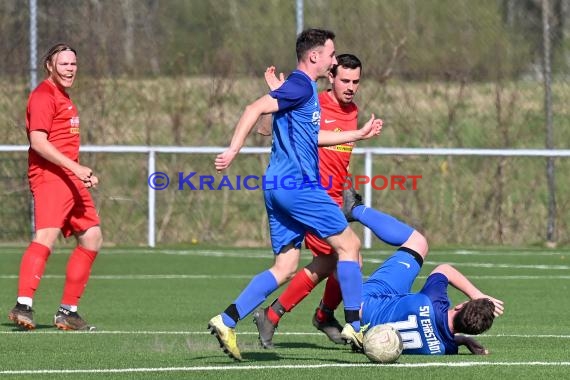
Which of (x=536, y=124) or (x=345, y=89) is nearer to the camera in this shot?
(x=345, y=89)

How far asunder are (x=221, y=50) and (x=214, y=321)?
13.7 meters

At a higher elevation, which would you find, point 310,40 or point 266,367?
point 310,40

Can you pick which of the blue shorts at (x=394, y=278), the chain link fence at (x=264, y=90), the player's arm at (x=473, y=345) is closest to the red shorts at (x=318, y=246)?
the blue shorts at (x=394, y=278)

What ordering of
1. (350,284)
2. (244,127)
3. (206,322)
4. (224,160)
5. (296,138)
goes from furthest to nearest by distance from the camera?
1. (206,322)
2. (350,284)
3. (296,138)
4. (244,127)
5. (224,160)

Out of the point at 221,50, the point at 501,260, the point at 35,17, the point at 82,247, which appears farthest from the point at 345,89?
the point at 221,50

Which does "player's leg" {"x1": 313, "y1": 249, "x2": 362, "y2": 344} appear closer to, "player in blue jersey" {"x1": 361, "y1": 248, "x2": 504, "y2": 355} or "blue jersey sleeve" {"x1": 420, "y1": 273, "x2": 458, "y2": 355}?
"player in blue jersey" {"x1": 361, "y1": 248, "x2": 504, "y2": 355}

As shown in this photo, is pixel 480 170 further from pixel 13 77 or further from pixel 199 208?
pixel 13 77

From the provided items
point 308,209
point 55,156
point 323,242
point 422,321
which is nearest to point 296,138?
point 308,209

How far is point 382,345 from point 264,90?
12493 mm

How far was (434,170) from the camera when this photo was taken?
20109mm

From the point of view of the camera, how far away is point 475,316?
824 centimetres

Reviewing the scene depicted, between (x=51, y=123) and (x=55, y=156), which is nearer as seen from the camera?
(x=55, y=156)

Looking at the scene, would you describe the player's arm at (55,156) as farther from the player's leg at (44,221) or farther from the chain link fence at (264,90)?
the chain link fence at (264,90)

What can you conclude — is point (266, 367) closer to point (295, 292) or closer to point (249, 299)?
point (249, 299)
